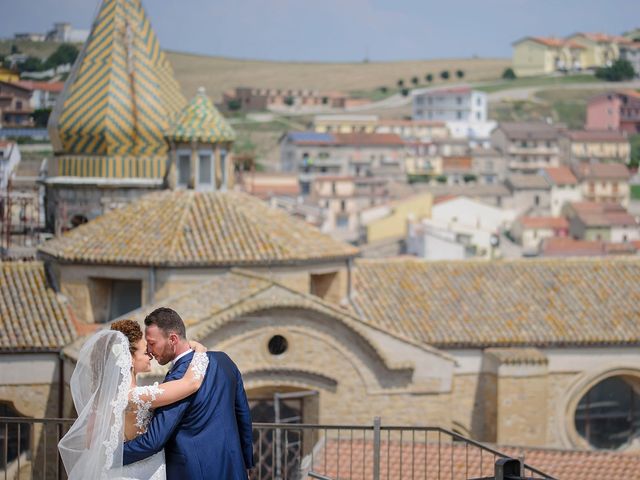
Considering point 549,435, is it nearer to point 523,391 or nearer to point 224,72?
→ point 523,391

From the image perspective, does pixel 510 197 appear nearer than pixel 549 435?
No

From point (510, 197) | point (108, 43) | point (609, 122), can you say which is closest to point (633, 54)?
point (609, 122)

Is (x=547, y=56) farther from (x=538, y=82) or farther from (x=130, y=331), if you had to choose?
(x=130, y=331)

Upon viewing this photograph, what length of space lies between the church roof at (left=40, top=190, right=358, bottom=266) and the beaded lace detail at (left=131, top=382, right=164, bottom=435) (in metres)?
15.0

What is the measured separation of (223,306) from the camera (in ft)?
77.5

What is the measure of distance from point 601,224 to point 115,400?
81.7 m

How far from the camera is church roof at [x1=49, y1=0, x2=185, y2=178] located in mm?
30344

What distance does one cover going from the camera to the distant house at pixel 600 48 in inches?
6693

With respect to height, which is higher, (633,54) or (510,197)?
(633,54)

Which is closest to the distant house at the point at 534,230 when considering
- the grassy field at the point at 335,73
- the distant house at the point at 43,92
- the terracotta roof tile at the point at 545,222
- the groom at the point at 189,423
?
the terracotta roof tile at the point at 545,222

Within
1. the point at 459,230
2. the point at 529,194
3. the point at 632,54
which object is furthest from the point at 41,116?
the point at 632,54

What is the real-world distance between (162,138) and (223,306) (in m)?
7.77

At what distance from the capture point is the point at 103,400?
32.6ft

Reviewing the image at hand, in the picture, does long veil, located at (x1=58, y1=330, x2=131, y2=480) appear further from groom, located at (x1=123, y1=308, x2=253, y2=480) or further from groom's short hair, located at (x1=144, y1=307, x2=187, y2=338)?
groom's short hair, located at (x1=144, y1=307, x2=187, y2=338)
